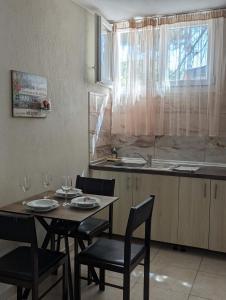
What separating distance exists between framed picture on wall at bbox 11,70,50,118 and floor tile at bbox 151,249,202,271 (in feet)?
5.80

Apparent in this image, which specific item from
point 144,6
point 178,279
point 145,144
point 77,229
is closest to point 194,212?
point 178,279

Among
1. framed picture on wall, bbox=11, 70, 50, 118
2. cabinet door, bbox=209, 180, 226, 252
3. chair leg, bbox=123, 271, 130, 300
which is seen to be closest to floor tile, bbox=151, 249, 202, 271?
cabinet door, bbox=209, 180, 226, 252

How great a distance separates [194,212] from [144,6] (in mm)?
2141

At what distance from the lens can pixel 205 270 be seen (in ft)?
9.31

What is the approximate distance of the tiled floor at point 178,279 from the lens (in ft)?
7.97

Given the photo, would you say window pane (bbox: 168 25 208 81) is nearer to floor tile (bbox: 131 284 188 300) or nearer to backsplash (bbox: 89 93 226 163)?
backsplash (bbox: 89 93 226 163)

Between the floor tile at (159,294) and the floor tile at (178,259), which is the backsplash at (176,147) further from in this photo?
the floor tile at (159,294)

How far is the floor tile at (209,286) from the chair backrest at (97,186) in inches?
40.7

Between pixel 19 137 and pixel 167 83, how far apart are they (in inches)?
72.6

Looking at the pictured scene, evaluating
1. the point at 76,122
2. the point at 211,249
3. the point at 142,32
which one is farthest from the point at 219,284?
the point at 142,32

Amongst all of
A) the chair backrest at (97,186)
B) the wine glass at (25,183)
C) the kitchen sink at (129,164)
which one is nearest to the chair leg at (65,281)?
the wine glass at (25,183)

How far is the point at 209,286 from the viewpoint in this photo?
2.56 m

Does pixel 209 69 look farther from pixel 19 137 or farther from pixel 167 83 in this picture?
pixel 19 137

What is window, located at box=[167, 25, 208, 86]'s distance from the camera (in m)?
3.34
